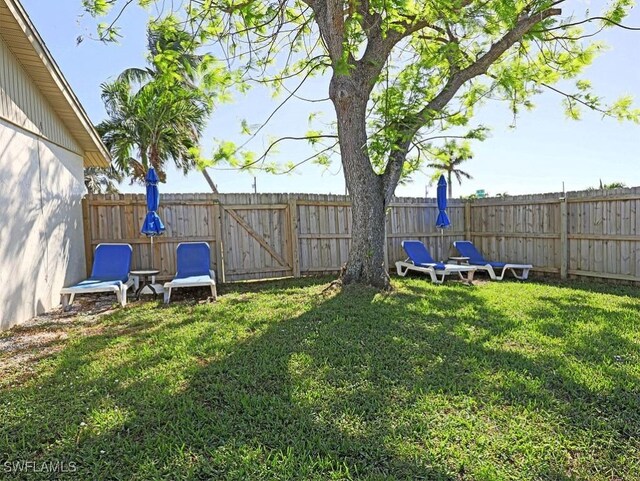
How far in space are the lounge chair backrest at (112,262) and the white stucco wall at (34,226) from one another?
0.41 metres

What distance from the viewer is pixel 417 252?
28.8ft

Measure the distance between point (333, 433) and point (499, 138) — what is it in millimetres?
7637

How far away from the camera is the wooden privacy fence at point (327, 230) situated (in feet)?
24.2

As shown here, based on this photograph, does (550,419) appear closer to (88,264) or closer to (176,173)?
(88,264)

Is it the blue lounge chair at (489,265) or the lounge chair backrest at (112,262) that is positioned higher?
the lounge chair backrest at (112,262)

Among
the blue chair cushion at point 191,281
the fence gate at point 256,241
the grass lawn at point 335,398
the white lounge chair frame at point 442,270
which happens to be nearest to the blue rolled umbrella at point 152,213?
the blue chair cushion at point 191,281

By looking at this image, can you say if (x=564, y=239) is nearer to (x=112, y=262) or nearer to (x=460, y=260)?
(x=460, y=260)

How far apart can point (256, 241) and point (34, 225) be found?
12.8ft

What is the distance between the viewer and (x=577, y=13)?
642 cm

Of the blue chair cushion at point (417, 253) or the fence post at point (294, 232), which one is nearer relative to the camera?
the fence post at point (294, 232)

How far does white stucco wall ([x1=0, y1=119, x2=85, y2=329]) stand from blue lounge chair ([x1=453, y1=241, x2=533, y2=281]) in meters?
8.02

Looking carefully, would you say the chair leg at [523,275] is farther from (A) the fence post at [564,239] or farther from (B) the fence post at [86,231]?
(B) the fence post at [86,231]

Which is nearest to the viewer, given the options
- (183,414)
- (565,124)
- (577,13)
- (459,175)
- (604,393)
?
(183,414)

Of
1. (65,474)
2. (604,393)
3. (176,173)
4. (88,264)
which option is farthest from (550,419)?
(176,173)
